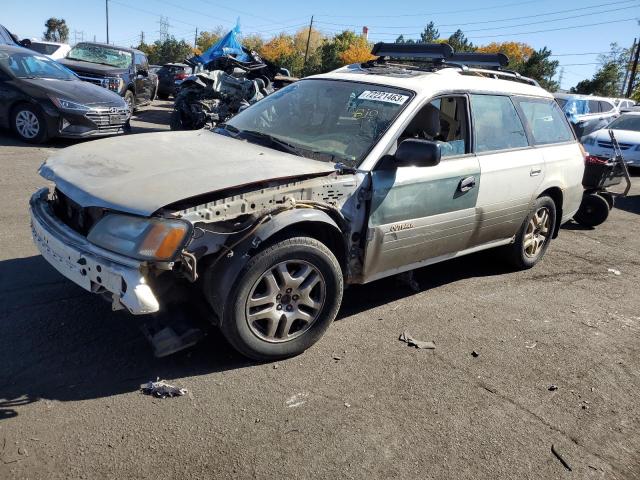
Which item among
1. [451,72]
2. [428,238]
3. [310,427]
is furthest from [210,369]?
[451,72]

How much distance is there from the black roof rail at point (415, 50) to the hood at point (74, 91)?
20.2 feet

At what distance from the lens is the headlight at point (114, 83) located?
13.1 metres

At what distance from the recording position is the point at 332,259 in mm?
3428

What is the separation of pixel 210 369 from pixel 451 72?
3.15 meters

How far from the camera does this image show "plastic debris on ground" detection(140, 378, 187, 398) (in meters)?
2.95

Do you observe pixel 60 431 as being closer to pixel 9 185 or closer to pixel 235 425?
pixel 235 425

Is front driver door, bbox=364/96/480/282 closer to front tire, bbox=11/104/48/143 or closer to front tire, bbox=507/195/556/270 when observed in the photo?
front tire, bbox=507/195/556/270

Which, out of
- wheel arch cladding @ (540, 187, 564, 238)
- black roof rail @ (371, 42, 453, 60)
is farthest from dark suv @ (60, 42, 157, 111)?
wheel arch cladding @ (540, 187, 564, 238)

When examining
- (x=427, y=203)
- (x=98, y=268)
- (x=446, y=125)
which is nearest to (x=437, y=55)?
(x=446, y=125)

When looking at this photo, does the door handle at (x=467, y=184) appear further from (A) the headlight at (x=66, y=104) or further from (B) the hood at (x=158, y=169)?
(A) the headlight at (x=66, y=104)

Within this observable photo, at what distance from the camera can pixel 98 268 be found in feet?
9.25

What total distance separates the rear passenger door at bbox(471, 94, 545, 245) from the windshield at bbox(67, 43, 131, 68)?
40.3 ft

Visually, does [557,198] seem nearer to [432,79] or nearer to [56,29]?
[432,79]

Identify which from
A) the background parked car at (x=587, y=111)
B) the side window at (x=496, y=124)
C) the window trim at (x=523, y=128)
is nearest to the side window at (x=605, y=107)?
the background parked car at (x=587, y=111)
